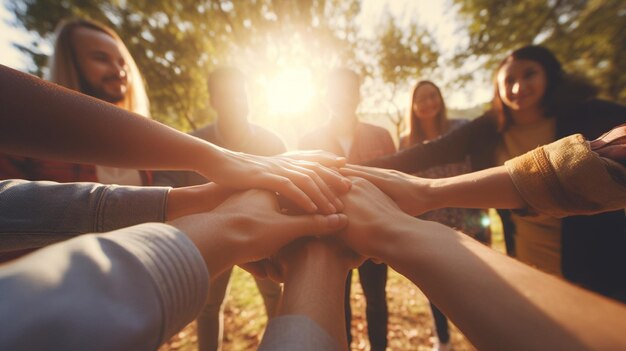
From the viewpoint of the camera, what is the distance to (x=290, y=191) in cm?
131

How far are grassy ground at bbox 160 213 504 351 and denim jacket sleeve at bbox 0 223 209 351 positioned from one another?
3.10 meters

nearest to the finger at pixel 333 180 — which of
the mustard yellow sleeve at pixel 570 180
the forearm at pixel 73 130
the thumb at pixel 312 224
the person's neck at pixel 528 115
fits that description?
the thumb at pixel 312 224

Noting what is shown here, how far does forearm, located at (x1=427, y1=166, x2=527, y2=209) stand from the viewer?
1336mm

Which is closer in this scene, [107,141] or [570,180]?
[107,141]

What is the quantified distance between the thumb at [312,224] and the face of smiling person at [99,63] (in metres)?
2.11

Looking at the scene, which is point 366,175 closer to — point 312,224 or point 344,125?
point 312,224

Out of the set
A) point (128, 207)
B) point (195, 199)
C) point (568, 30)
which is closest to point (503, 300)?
point (195, 199)

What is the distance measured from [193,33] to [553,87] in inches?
501

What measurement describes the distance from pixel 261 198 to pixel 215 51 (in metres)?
12.5

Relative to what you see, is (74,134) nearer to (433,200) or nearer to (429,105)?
(433,200)

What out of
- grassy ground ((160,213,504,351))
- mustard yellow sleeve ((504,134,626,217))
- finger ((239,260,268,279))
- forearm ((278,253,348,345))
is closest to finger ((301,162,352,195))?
forearm ((278,253,348,345))

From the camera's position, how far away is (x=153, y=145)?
3.43ft

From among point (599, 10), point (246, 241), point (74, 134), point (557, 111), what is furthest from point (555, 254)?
point (599, 10)

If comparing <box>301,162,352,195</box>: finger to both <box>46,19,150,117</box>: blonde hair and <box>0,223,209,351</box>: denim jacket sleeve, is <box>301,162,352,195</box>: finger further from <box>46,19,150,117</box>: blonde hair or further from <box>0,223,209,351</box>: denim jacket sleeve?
<box>46,19,150,117</box>: blonde hair
